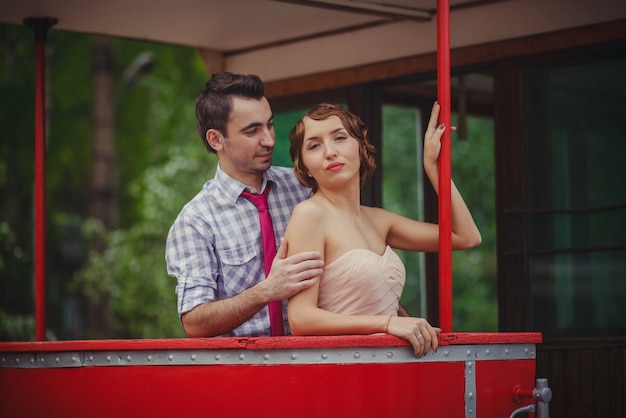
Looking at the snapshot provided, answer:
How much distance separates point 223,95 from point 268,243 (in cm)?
67

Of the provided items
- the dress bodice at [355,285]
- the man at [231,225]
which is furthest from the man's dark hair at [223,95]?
the dress bodice at [355,285]

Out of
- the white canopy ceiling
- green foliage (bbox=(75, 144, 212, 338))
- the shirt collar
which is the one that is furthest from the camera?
green foliage (bbox=(75, 144, 212, 338))

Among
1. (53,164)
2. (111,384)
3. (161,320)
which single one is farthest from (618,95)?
(53,164)

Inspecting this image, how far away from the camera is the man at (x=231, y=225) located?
4184mm

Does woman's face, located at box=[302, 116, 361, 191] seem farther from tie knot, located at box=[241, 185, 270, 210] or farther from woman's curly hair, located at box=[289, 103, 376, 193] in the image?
tie knot, located at box=[241, 185, 270, 210]

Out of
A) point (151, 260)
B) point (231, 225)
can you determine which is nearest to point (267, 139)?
point (231, 225)

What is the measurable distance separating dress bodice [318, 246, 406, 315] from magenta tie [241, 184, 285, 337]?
0.41 meters

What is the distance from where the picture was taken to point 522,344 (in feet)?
13.5

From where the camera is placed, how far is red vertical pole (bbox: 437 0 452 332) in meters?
3.92

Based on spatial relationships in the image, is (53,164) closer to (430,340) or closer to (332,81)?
(332,81)

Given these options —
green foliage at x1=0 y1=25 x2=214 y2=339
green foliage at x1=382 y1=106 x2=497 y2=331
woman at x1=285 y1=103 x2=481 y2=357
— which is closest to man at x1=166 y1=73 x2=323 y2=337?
woman at x1=285 y1=103 x2=481 y2=357

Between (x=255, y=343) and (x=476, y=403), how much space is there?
2.80 ft

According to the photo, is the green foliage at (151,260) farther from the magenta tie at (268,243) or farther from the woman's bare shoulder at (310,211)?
the woman's bare shoulder at (310,211)

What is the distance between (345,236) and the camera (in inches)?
160
